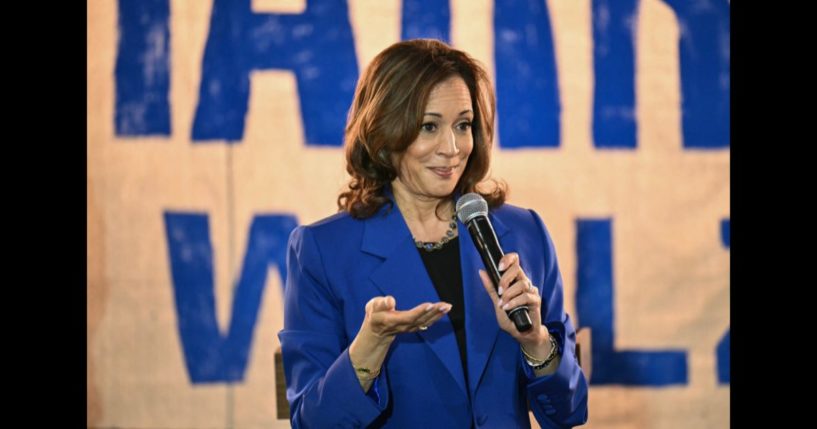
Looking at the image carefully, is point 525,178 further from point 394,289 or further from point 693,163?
point 394,289

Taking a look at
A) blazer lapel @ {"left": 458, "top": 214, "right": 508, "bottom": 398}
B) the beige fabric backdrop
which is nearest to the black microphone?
blazer lapel @ {"left": 458, "top": 214, "right": 508, "bottom": 398}

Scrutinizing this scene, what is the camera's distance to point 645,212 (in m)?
3.49

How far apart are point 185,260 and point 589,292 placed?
1.58m

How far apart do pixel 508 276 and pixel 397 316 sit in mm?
226

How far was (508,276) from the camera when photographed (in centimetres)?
169

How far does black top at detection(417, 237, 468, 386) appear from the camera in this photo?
77.4 inches

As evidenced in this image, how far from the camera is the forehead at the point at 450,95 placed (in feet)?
6.44

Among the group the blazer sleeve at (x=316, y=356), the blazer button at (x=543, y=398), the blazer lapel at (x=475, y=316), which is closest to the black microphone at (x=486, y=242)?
the blazer lapel at (x=475, y=316)

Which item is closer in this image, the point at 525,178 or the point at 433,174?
the point at 433,174

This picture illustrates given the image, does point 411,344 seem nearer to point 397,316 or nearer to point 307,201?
point 397,316

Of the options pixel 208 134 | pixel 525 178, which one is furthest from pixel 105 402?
pixel 525 178

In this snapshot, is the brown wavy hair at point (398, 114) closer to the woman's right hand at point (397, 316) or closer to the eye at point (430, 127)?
the eye at point (430, 127)

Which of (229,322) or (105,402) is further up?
(229,322)

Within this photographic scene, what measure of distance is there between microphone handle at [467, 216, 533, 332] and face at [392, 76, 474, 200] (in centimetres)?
23
